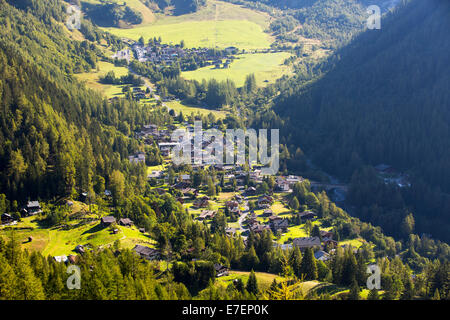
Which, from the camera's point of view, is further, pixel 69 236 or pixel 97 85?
pixel 97 85

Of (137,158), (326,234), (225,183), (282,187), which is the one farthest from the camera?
(137,158)

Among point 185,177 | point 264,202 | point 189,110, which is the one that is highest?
point 189,110

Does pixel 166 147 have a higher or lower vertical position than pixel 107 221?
higher

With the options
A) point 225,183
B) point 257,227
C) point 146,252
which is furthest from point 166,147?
point 146,252

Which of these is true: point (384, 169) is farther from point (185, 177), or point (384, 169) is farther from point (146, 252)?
point (146, 252)

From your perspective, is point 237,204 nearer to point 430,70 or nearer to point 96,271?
point 96,271

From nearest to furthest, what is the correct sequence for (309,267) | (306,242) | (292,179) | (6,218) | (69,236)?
(309,267), (69,236), (6,218), (306,242), (292,179)
